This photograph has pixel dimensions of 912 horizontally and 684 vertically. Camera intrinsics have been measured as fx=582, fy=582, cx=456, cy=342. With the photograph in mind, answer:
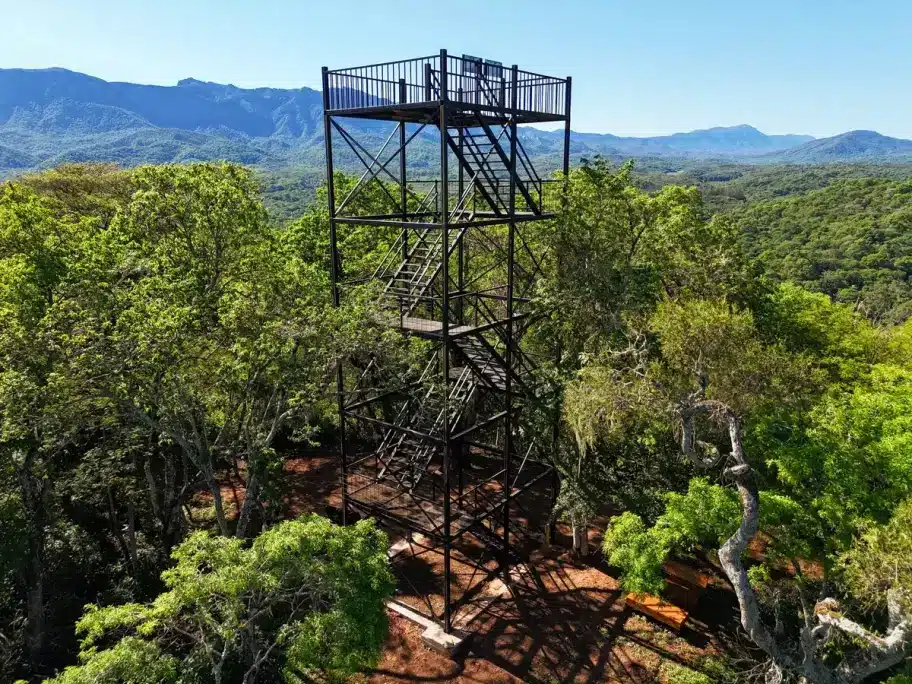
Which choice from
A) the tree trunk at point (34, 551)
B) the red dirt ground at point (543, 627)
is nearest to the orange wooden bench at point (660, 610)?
the red dirt ground at point (543, 627)

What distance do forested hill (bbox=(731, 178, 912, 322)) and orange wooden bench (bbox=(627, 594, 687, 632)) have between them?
32.5 meters

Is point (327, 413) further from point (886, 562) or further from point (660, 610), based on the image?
point (886, 562)

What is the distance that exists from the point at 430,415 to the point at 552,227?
22.7 ft

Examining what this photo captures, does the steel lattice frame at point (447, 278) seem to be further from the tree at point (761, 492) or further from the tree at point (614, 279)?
the tree at point (761, 492)

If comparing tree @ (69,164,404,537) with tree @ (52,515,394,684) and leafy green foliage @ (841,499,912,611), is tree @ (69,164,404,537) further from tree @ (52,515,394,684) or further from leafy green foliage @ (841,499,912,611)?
leafy green foliage @ (841,499,912,611)

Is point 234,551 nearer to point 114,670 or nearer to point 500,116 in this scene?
point 114,670

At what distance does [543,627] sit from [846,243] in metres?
72.9

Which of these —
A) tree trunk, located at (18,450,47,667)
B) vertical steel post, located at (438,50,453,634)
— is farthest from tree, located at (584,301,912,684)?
tree trunk, located at (18,450,47,667)

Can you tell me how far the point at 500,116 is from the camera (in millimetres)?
15156

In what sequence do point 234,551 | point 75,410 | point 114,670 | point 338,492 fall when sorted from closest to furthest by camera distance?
point 114,670
point 234,551
point 75,410
point 338,492

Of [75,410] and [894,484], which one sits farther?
[75,410]

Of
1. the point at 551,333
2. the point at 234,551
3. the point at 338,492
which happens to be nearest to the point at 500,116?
the point at 551,333

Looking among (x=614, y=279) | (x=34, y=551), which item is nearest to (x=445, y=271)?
(x=614, y=279)

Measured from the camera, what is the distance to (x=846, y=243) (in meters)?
70.1
